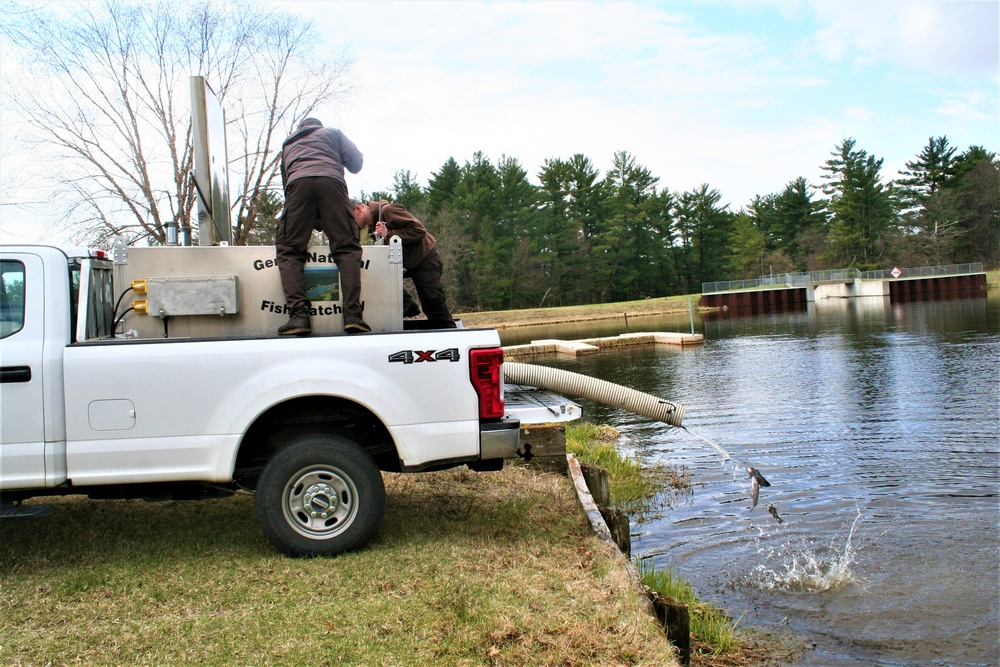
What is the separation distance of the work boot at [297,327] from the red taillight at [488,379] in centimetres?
110

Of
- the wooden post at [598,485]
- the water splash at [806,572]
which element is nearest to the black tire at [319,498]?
the wooden post at [598,485]

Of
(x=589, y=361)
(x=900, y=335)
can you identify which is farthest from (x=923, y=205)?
(x=589, y=361)

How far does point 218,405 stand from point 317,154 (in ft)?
6.21

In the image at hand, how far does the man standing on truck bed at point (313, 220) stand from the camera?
5.51m

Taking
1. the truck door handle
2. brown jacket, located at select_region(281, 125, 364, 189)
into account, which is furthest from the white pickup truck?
brown jacket, located at select_region(281, 125, 364, 189)

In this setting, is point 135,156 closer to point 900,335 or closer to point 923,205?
point 900,335

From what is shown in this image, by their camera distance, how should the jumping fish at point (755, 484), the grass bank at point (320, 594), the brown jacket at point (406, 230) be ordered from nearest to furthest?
the grass bank at point (320, 594)
the brown jacket at point (406, 230)
the jumping fish at point (755, 484)

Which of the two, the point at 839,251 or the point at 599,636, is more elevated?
the point at 839,251

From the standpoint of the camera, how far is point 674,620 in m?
4.87

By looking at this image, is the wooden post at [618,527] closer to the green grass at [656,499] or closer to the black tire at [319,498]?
the green grass at [656,499]

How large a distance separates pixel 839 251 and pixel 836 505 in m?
95.1

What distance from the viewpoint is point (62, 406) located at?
5.10 metres

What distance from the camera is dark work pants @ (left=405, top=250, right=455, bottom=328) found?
6.86m

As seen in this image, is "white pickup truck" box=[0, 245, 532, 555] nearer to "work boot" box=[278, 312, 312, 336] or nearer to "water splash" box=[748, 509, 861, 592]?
"work boot" box=[278, 312, 312, 336]
